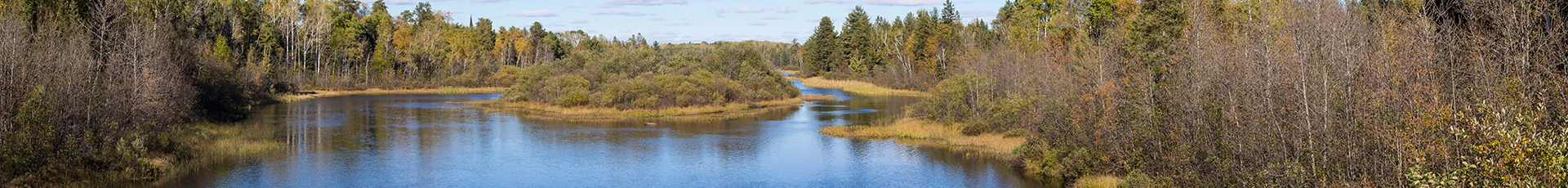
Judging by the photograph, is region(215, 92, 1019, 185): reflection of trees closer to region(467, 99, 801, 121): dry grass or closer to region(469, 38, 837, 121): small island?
region(467, 99, 801, 121): dry grass

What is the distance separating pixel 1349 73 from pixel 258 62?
82.4m

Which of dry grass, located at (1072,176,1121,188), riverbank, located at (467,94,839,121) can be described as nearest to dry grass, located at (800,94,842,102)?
riverbank, located at (467,94,839,121)

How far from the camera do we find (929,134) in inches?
1836

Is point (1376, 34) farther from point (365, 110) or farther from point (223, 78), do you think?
point (365, 110)

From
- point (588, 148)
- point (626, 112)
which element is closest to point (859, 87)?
point (626, 112)

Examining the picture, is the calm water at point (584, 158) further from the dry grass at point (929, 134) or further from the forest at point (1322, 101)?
the forest at point (1322, 101)

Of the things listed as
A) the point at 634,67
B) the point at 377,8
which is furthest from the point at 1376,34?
the point at 377,8

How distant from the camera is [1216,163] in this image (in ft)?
70.7

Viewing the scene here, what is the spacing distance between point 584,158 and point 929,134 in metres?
14.1

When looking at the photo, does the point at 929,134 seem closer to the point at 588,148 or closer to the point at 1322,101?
the point at 588,148

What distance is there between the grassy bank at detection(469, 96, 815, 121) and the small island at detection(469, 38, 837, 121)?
0.04 meters

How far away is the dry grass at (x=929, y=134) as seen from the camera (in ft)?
132

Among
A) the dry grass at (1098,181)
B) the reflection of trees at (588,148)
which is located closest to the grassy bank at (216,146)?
the reflection of trees at (588,148)

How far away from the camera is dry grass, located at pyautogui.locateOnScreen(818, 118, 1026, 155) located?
40188 millimetres
